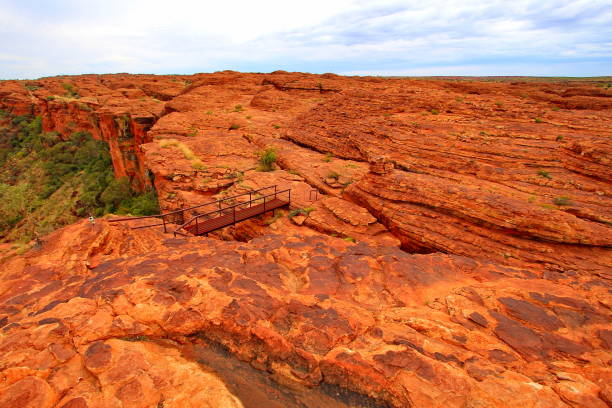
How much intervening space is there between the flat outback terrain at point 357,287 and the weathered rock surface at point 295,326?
0.09ft

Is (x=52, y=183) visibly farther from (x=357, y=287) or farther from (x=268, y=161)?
(x=357, y=287)

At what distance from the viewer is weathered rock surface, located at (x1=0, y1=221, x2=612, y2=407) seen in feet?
10.1

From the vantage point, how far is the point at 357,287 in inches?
215

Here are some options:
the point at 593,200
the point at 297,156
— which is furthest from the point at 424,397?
the point at 297,156

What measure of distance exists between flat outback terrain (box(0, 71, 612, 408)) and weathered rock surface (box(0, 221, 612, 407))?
3 cm

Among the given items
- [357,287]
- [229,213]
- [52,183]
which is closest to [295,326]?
[357,287]

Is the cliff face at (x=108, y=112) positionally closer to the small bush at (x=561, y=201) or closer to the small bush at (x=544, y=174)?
the small bush at (x=544, y=174)

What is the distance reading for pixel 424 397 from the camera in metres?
3.03

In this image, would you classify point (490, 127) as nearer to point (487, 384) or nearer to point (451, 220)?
point (451, 220)

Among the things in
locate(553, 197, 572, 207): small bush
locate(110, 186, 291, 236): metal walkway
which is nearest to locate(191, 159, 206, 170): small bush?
locate(110, 186, 291, 236): metal walkway

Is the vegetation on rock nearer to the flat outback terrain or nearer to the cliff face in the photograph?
the cliff face

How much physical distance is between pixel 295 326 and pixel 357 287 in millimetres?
1822

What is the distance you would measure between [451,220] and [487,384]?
7.16m

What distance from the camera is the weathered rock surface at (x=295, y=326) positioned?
307 cm
